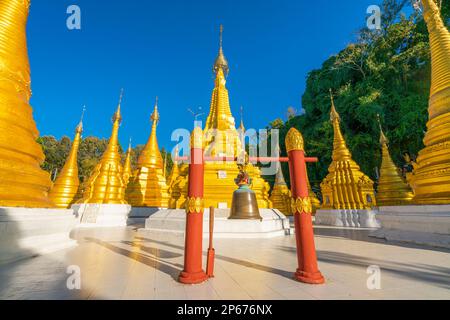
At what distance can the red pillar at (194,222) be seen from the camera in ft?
11.6

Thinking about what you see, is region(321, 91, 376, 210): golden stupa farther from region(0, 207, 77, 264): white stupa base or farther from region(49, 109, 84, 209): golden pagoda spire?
region(49, 109, 84, 209): golden pagoda spire

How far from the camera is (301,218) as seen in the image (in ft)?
12.5

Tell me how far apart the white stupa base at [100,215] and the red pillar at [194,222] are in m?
14.3

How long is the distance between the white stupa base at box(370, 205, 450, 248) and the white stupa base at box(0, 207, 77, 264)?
11.1 meters

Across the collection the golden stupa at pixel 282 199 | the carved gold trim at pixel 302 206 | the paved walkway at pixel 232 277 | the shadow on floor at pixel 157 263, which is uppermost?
the golden stupa at pixel 282 199

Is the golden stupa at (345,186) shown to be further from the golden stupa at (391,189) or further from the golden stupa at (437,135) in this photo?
the golden stupa at (437,135)

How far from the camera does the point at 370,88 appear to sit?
2431 cm

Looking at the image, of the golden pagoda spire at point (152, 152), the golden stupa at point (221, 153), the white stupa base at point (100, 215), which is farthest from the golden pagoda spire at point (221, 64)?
the white stupa base at point (100, 215)

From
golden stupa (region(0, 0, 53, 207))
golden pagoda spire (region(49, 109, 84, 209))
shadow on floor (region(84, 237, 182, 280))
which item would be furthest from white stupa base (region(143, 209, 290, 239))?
golden pagoda spire (region(49, 109, 84, 209))

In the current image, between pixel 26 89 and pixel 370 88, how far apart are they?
29200 millimetres

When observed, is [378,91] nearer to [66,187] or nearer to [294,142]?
[294,142]

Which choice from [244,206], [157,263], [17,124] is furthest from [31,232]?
[244,206]

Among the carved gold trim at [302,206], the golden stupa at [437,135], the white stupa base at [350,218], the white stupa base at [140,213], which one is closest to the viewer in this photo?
the carved gold trim at [302,206]
